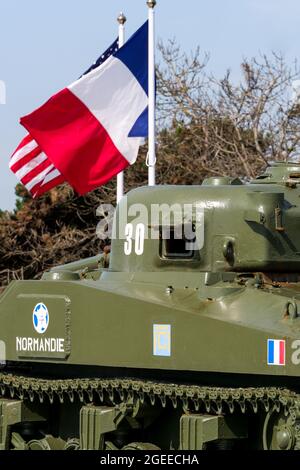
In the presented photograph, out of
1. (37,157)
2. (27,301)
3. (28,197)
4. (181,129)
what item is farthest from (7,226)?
(27,301)

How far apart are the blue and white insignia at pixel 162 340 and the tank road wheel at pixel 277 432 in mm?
1174

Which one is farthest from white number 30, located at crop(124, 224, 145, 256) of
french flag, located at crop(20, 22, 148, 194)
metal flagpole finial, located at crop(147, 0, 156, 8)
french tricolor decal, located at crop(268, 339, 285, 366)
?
metal flagpole finial, located at crop(147, 0, 156, 8)

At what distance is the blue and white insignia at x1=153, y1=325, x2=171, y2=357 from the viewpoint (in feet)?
40.7

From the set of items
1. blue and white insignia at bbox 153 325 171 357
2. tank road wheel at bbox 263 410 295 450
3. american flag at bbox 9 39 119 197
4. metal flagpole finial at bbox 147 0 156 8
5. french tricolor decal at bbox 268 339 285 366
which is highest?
metal flagpole finial at bbox 147 0 156 8

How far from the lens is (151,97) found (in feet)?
68.1

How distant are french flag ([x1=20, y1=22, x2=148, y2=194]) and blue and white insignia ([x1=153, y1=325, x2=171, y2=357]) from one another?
7.87m

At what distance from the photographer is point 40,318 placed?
44.7 feet

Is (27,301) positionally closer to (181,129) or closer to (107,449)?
(107,449)

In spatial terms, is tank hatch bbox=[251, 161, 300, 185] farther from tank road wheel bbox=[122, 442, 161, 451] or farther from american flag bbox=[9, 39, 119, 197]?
american flag bbox=[9, 39, 119, 197]

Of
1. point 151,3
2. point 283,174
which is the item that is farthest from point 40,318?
point 151,3

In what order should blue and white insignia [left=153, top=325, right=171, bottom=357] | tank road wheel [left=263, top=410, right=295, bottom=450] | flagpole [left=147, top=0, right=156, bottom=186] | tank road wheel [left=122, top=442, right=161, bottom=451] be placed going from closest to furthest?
1. tank road wheel [left=263, top=410, right=295, bottom=450]
2. blue and white insignia [left=153, top=325, right=171, bottom=357]
3. tank road wheel [left=122, top=442, right=161, bottom=451]
4. flagpole [left=147, top=0, right=156, bottom=186]

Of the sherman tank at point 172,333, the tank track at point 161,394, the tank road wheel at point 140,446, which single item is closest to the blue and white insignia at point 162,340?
the sherman tank at point 172,333

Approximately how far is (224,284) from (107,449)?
226 cm

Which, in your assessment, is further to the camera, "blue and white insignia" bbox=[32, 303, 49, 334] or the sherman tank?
"blue and white insignia" bbox=[32, 303, 49, 334]
